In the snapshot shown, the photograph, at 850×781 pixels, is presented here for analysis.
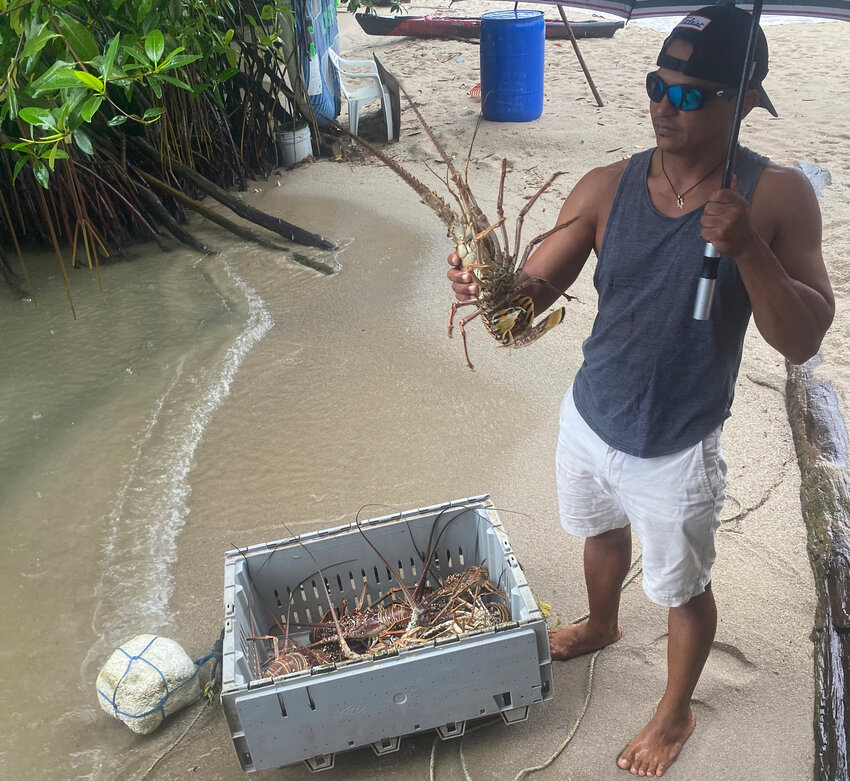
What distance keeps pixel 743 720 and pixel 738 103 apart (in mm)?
1691

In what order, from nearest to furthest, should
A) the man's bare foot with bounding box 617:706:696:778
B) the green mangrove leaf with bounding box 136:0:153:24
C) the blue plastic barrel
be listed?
the man's bare foot with bounding box 617:706:696:778 < the green mangrove leaf with bounding box 136:0:153:24 < the blue plastic barrel

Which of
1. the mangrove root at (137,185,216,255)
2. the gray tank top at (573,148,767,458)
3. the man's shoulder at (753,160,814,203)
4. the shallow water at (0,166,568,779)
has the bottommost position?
the shallow water at (0,166,568,779)

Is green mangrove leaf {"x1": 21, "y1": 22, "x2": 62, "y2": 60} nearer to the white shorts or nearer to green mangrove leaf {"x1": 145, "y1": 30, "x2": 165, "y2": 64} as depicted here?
Result: green mangrove leaf {"x1": 145, "y1": 30, "x2": 165, "y2": 64}

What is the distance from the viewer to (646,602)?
258 cm

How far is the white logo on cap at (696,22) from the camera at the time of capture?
1.56 m

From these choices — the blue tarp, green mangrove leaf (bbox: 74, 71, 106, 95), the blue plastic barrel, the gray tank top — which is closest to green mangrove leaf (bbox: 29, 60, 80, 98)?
green mangrove leaf (bbox: 74, 71, 106, 95)

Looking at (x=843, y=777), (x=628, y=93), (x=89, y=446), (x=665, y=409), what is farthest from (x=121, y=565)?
(x=628, y=93)

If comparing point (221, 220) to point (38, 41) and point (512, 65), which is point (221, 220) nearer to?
point (38, 41)

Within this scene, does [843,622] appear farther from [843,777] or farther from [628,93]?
[628,93]

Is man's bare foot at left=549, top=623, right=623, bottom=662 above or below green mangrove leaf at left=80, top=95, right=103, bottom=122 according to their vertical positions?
below

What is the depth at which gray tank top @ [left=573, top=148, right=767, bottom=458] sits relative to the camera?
161 centimetres

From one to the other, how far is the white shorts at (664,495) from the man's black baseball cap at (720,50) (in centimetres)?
77

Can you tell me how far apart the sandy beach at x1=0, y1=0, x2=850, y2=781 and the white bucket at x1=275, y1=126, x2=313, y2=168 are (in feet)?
1.53

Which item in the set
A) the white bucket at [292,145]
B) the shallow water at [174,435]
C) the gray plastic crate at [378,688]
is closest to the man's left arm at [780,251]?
the gray plastic crate at [378,688]
